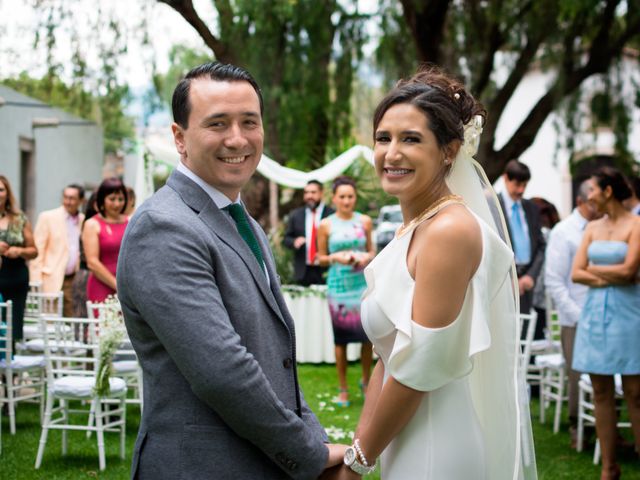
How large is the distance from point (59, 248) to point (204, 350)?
748 centimetres

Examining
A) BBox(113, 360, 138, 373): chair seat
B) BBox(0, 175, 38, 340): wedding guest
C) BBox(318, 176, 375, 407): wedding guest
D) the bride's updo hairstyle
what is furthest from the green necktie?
BBox(318, 176, 375, 407): wedding guest

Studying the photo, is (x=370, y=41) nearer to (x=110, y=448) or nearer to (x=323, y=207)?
(x=323, y=207)

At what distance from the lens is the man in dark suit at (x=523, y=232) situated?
24.5ft

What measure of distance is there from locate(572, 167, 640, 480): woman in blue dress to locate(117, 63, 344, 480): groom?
3.43 metres

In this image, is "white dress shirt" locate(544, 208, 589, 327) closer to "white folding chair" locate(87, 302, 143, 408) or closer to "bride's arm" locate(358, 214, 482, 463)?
"white folding chair" locate(87, 302, 143, 408)

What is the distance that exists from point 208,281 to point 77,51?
10.8 m

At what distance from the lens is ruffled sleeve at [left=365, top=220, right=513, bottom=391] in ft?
7.16

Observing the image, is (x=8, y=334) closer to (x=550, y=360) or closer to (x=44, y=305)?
(x=44, y=305)

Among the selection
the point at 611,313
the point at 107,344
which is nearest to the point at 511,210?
the point at 611,313

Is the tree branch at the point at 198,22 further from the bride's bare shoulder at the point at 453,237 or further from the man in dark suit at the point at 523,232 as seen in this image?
the bride's bare shoulder at the point at 453,237

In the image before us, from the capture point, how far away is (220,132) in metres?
2.13

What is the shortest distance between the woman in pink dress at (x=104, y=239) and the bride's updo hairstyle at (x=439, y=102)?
4.95m

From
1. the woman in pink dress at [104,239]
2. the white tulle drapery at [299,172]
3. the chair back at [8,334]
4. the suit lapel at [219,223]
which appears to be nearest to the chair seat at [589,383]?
the woman in pink dress at [104,239]

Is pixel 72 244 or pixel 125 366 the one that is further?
pixel 72 244
